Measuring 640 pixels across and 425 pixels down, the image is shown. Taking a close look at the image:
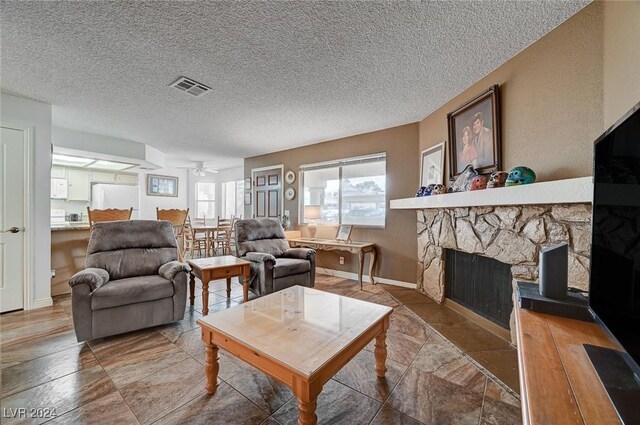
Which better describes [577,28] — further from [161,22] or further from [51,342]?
[51,342]

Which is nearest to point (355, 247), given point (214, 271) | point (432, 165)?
point (432, 165)

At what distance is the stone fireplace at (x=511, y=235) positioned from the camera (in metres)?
1.60

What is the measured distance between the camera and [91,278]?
82.4 inches

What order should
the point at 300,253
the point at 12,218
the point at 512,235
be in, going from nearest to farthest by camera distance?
the point at 512,235
the point at 12,218
the point at 300,253

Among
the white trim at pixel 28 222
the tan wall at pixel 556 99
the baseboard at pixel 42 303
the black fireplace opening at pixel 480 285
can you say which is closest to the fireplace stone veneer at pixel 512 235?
the black fireplace opening at pixel 480 285

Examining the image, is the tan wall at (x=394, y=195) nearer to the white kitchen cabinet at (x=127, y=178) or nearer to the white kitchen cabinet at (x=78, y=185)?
the white kitchen cabinet at (x=127, y=178)

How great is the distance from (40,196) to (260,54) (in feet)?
10.3

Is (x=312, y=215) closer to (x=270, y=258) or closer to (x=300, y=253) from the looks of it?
(x=300, y=253)

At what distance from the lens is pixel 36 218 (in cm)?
295

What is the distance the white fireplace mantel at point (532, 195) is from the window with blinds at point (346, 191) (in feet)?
4.97

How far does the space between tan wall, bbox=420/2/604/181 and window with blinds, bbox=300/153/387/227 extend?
1.94 meters

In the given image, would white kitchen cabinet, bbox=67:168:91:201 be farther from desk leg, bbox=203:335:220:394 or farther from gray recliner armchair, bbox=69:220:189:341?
desk leg, bbox=203:335:220:394

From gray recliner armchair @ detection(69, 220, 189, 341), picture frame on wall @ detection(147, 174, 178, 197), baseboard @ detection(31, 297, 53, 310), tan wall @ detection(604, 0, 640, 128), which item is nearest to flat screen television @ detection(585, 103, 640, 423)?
tan wall @ detection(604, 0, 640, 128)

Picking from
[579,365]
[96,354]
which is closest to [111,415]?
[96,354]
